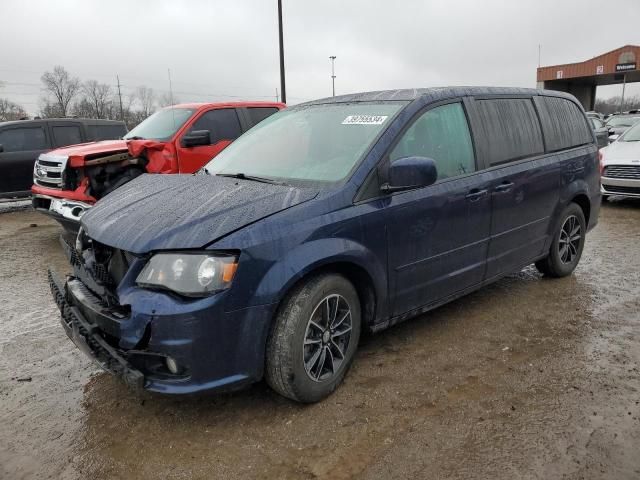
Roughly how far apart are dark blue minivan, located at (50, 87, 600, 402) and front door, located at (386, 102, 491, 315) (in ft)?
0.04

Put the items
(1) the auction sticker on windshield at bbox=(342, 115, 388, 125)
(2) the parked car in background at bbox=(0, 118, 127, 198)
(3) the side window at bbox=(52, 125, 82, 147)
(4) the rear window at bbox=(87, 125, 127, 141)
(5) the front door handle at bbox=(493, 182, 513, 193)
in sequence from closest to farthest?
(1) the auction sticker on windshield at bbox=(342, 115, 388, 125) < (5) the front door handle at bbox=(493, 182, 513, 193) < (2) the parked car in background at bbox=(0, 118, 127, 198) < (3) the side window at bbox=(52, 125, 82, 147) < (4) the rear window at bbox=(87, 125, 127, 141)

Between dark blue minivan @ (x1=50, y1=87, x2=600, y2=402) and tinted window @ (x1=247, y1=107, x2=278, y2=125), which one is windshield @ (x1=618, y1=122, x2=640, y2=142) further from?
tinted window @ (x1=247, y1=107, x2=278, y2=125)

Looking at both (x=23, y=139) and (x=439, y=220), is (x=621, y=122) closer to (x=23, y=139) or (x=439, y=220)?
(x=439, y=220)

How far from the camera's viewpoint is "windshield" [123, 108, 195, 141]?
23.9ft

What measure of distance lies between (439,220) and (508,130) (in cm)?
128

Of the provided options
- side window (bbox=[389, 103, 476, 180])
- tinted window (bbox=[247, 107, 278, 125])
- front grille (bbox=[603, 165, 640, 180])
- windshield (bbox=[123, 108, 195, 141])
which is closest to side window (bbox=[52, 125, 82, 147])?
windshield (bbox=[123, 108, 195, 141])

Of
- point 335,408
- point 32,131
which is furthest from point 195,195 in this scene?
point 32,131

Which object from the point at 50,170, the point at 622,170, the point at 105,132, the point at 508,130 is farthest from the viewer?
the point at 105,132

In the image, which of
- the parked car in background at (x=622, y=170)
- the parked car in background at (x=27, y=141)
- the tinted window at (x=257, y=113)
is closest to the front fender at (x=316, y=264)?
the tinted window at (x=257, y=113)

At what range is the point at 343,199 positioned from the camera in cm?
302

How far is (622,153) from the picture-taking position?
9.59m

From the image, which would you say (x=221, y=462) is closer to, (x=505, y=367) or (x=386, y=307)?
(x=386, y=307)

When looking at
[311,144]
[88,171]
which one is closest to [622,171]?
[311,144]

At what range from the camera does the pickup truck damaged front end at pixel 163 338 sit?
8.19ft
